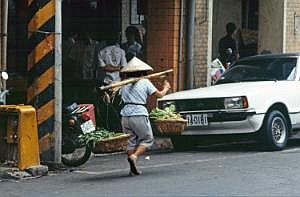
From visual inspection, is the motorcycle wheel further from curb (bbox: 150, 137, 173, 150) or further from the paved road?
curb (bbox: 150, 137, 173, 150)

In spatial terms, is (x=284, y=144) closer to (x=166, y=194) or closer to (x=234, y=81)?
(x=234, y=81)

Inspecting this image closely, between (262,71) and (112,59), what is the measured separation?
2802 millimetres

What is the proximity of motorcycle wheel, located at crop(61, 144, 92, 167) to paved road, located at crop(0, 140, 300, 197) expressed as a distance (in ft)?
0.46

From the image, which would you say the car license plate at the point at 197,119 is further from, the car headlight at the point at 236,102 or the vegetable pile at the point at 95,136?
the vegetable pile at the point at 95,136

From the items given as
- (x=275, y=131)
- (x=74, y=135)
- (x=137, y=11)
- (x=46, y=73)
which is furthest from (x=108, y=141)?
(x=137, y=11)

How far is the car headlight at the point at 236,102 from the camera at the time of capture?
41.8ft

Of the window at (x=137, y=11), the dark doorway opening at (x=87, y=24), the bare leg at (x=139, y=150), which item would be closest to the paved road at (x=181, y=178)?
the bare leg at (x=139, y=150)

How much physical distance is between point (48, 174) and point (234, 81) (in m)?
4.55

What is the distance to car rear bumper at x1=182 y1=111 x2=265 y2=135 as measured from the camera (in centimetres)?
1277

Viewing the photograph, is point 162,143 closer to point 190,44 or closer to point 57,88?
point 190,44

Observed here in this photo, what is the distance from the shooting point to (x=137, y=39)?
52.5ft

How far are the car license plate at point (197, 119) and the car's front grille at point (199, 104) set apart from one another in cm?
11

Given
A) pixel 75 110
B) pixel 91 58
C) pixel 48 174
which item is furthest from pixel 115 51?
pixel 48 174

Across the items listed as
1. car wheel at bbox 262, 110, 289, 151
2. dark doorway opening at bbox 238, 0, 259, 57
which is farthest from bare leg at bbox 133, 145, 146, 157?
dark doorway opening at bbox 238, 0, 259, 57
